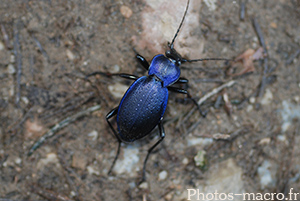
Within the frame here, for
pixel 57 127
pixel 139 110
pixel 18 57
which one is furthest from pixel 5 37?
pixel 139 110

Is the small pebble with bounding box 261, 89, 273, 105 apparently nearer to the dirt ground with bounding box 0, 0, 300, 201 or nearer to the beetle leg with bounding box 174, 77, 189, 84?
the dirt ground with bounding box 0, 0, 300, 201

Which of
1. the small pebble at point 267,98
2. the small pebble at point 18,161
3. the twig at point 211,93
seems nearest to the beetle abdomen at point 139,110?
the twig at point 211,93

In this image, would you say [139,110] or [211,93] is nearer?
[139,110]

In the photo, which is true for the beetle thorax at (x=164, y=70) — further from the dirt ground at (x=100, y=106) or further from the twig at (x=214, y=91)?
the twig at (x=214, y=91)

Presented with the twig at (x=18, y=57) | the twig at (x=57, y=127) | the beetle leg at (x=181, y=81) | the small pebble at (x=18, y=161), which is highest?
the beetle leg at (x=181, y=81)

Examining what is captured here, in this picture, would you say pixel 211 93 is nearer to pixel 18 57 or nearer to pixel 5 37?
pixel 18 57

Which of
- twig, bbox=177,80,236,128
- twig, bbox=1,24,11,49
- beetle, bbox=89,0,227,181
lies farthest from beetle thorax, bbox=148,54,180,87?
twig, bbox=1,24,11,49
